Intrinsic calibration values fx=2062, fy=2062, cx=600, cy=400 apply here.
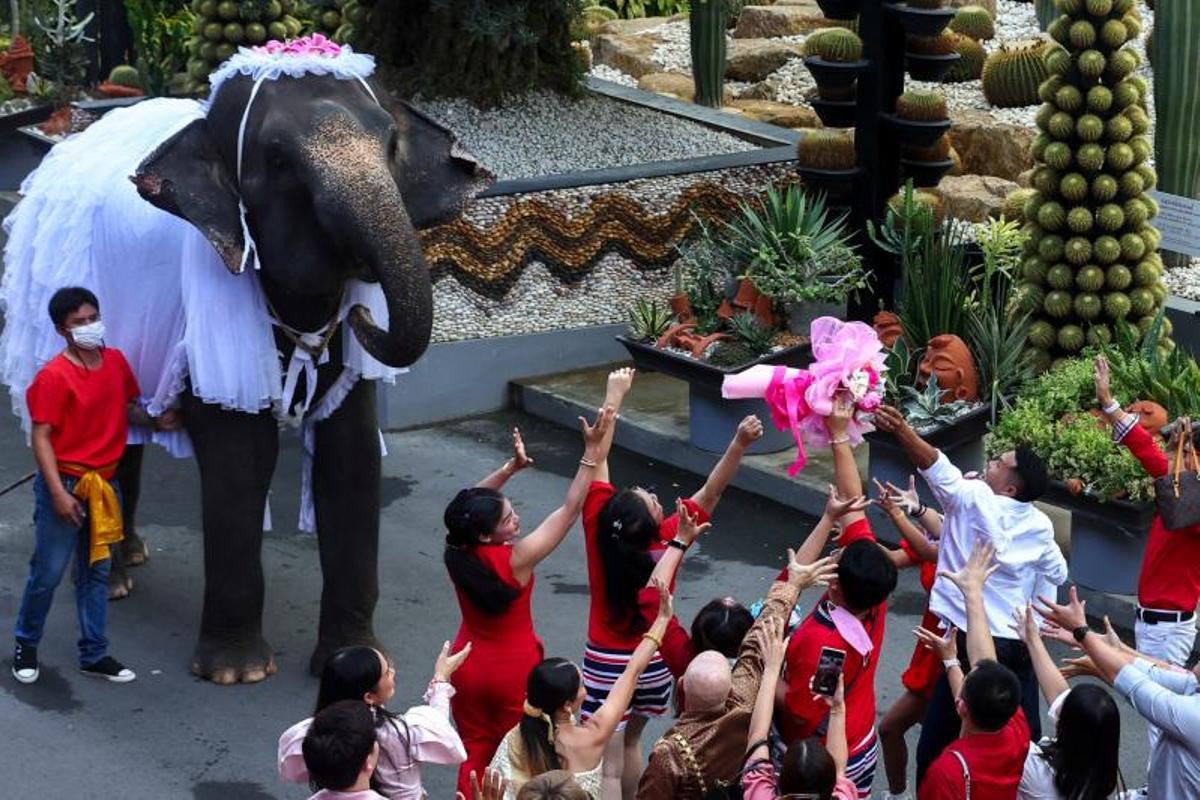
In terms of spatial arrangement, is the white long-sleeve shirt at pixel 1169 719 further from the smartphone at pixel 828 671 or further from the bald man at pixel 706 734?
the bald man at pixel 706 734

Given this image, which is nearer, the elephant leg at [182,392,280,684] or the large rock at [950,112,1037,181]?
the elephant leg at [182,392,280,684]

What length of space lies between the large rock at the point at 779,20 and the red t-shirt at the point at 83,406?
33.9ft

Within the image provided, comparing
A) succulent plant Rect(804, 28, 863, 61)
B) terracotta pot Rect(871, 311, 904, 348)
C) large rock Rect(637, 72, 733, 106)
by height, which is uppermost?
succulent plant Rect(804, 28, 863, 61)

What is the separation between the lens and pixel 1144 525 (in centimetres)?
856

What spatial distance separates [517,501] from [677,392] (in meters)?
1.67

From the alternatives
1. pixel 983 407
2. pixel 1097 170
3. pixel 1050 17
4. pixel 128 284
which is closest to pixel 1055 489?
pixel 983 407

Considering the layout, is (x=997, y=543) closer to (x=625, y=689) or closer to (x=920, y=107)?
(x=625, y=689)

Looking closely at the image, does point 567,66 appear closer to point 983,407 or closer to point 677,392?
point 677,392

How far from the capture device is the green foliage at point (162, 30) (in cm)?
1639

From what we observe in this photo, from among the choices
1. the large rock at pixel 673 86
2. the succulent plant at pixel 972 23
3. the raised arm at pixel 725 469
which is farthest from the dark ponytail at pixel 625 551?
the succulent plant at pixel 972 23

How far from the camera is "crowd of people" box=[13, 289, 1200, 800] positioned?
5582 mm

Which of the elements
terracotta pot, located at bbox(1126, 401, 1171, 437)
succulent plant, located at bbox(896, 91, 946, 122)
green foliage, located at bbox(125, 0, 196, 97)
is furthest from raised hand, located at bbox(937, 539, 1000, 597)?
green foliage, located at bbox(125, 0, 196, 97)

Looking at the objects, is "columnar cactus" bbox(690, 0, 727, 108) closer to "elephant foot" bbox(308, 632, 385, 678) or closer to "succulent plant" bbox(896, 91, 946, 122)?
"succulent plant" bbox(896, 91, 946, 122)

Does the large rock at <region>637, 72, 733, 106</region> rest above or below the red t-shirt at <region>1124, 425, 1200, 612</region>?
below
